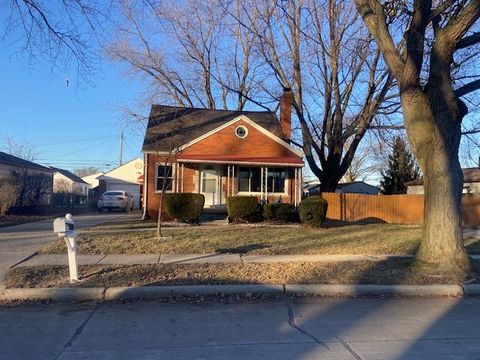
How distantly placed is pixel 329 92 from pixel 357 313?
20.5 m

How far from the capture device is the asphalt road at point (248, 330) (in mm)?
5355

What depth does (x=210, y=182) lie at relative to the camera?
24203 mm

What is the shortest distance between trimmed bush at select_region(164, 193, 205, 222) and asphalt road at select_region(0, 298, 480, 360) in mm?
11010

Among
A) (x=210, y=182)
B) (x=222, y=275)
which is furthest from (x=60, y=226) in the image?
(x=210, y=182)

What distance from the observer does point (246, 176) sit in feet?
79.5

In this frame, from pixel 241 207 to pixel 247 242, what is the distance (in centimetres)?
612

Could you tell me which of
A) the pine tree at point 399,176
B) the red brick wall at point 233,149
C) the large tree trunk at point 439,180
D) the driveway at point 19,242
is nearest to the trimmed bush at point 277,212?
the red brick wall at point 233,149

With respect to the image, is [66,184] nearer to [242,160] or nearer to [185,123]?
[185,123]

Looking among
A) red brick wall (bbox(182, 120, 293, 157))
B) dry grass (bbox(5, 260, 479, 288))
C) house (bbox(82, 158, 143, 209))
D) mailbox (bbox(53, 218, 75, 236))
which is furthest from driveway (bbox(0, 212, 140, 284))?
house (bbox(82, 158, 143, 209))

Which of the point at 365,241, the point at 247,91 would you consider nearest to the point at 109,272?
the point at 365,241

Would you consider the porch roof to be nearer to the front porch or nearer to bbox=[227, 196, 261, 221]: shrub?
the front porch

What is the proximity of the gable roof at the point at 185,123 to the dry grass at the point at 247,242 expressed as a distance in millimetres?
8592

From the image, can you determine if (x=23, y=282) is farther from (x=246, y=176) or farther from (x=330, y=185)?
(x=330, y=185)

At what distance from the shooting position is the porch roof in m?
22.1
